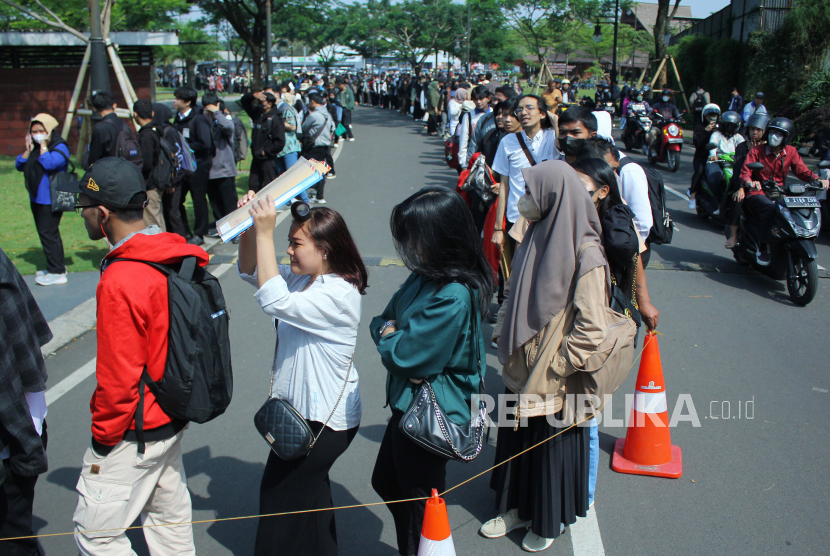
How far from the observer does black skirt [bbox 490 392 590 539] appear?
10.2 feet

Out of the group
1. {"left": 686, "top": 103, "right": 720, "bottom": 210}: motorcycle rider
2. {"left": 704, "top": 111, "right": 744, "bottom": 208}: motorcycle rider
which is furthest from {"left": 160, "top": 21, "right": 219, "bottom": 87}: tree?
{"left": 704, "top": 111, "right": 744, "bottom": 208}: motorcycle rider

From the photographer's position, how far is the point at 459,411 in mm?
Answer: 2582

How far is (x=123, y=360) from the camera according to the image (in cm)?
235

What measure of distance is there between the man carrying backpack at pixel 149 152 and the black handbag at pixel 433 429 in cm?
561

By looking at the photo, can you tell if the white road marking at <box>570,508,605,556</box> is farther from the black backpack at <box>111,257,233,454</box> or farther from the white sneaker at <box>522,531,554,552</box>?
the black backpack at <box>111,257,233,454</box>

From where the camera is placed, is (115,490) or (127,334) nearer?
(127,334)

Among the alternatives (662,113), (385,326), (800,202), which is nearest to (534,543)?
(385,326)

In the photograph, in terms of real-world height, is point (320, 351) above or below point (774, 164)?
below

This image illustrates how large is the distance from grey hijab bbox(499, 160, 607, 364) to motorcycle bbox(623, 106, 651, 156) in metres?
15.5


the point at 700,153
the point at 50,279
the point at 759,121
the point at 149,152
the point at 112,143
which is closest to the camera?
the point at 50,279

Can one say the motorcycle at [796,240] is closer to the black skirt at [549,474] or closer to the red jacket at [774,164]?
the red jacket at [774,164]

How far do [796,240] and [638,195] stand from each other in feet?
10.9

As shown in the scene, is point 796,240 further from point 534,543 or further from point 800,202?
point 534,543

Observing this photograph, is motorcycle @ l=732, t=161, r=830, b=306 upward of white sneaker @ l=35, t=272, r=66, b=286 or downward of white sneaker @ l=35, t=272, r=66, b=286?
upward
